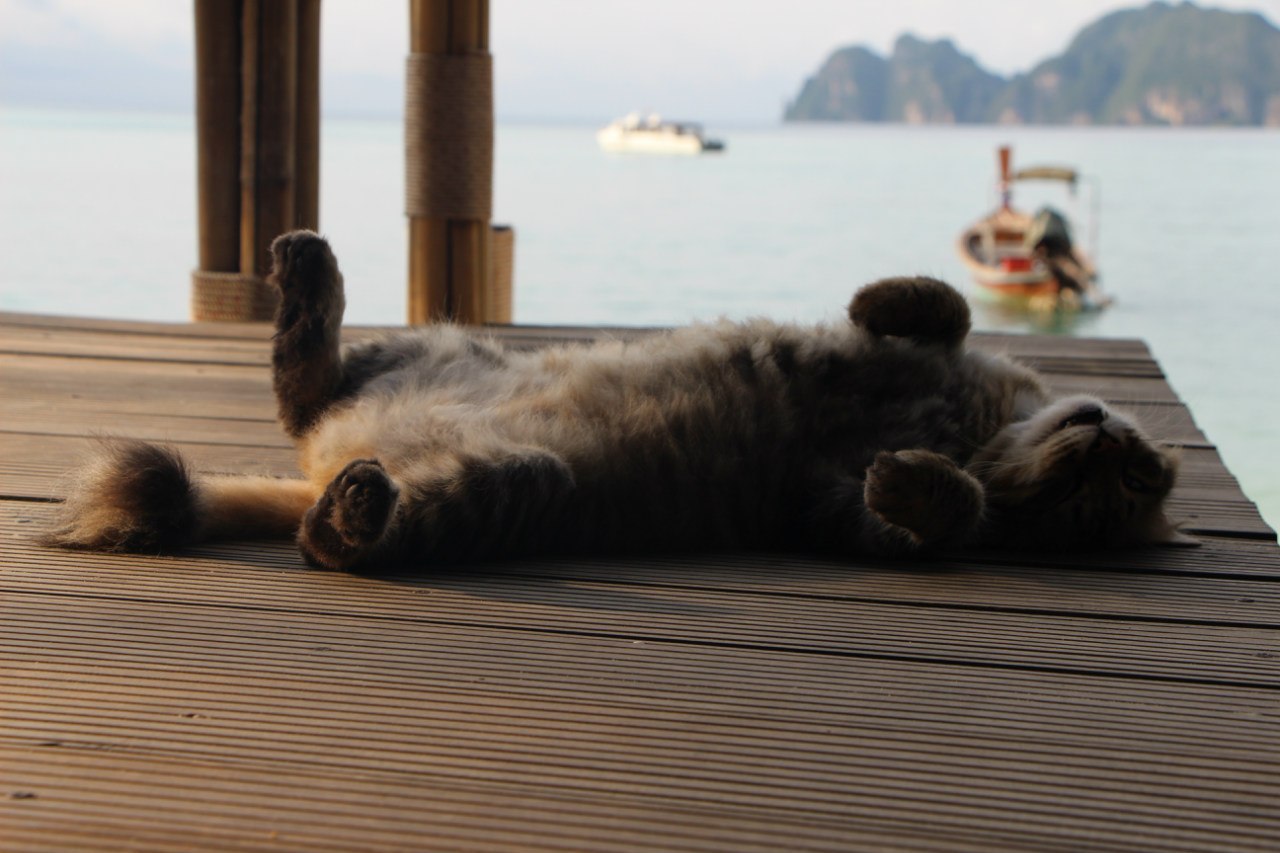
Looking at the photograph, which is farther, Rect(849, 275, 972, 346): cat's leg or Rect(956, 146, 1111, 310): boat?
Rect(956, 146, 1111, 310): boat

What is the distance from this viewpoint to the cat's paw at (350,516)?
186cm

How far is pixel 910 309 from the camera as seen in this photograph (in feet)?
8.30

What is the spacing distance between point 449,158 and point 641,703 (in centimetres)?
310

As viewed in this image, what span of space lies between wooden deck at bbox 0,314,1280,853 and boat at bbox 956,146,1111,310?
1707 cm

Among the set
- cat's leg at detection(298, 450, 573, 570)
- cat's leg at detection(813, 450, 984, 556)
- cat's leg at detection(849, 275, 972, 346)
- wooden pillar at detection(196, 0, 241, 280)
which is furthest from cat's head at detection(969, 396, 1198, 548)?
wooden pillar at detection(196, 0, 241, 280)

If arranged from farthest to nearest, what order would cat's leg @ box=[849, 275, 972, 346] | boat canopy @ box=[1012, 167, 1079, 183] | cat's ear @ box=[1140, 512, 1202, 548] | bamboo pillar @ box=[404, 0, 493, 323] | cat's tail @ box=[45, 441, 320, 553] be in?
boat canopy @ box=[1012, 167, 1079, 183] < bamboo pillar @ box=[404, 0, 493, 323] < cat's leg @ box=[849, 275, 972, 346] < cat's ear @ box=[1140, 512, 1202, 548] < cat's tail @ box=[45, 441, 320, 553]

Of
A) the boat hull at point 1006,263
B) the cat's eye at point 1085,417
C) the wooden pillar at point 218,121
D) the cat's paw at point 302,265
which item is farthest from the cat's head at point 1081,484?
the boat hull at point 1006,263

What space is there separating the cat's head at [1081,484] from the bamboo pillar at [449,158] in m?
2.45

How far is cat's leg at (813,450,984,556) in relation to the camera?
2.10 meters

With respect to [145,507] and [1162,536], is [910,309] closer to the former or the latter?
[1162,536]

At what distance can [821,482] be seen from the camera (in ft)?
7.61

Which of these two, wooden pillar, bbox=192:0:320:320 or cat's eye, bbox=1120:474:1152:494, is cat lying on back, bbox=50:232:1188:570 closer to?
cat's eye, bbox=1120:474:1152:494

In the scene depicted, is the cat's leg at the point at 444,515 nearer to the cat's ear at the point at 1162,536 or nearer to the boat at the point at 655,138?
the cat's ear at the point at 1162,536

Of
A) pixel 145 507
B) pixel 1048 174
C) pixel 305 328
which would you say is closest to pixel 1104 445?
pixel 305 328
